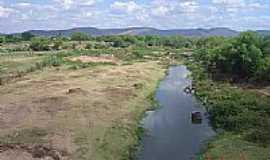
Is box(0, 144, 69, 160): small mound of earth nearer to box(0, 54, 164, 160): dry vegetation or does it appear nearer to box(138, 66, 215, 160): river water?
box(0, 54, 164, 160): dry vegetation

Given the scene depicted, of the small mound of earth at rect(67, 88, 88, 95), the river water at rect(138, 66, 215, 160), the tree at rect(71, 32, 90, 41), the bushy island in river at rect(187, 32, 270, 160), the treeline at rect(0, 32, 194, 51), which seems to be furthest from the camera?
the tree at rect(71, 32, 90, 41)

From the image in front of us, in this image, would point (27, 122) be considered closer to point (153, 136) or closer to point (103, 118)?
point (103, 118)

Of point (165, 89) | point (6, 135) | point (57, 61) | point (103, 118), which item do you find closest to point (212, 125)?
point (103, 118)

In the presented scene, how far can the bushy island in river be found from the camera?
31391 millimetres

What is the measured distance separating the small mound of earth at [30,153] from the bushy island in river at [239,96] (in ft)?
32.2

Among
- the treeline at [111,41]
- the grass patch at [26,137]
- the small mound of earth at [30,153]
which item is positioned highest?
the small mound of earth at [30,153]

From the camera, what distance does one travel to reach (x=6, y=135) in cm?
3400

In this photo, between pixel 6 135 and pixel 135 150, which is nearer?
pixel 135 150

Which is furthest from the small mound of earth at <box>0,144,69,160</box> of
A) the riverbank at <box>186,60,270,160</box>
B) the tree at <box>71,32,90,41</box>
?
the tree at <box>71,32,90,41</box>

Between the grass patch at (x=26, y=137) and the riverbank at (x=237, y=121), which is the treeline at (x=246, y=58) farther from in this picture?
the grass patch at (x=26, y=137)

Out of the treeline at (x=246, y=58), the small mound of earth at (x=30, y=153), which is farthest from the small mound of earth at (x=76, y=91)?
the treeline at (x=246, y=58)

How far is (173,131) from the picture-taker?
37.4 metres

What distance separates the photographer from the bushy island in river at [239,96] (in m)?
31.4

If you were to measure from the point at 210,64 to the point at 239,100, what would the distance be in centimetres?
3497
